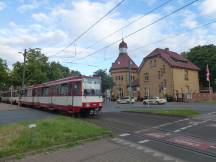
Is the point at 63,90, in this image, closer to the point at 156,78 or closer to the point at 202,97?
the point at 202,97

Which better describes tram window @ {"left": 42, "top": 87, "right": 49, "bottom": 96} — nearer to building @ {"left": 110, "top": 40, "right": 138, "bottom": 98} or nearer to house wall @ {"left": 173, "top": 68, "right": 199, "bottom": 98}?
house wall @ {"left": 173, "top": 68, "right": 199, "bottom": 98}

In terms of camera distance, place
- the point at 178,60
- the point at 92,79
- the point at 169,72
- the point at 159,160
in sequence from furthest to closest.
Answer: the point at 178,60 → the point at 169,72 → the point at 92,79 → the point at 159,160

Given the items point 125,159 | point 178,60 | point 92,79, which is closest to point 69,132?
point 125,159

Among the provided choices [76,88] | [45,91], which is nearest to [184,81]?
[45,91]

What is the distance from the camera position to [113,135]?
1262 cm

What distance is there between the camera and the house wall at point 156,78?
6122 cm

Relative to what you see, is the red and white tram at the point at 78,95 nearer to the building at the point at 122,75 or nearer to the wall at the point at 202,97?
the wall at the point at 202,97

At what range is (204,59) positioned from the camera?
2835 inches

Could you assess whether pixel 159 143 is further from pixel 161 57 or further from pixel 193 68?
pixel 193 68

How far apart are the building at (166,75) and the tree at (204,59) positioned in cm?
429

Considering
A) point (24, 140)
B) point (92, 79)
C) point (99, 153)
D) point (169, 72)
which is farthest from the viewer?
point (169, 72)

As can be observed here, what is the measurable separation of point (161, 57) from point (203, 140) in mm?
52889

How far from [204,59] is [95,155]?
68.4 metres

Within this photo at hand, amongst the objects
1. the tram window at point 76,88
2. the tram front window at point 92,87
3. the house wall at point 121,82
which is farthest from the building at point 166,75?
the tram window at point 76,88
